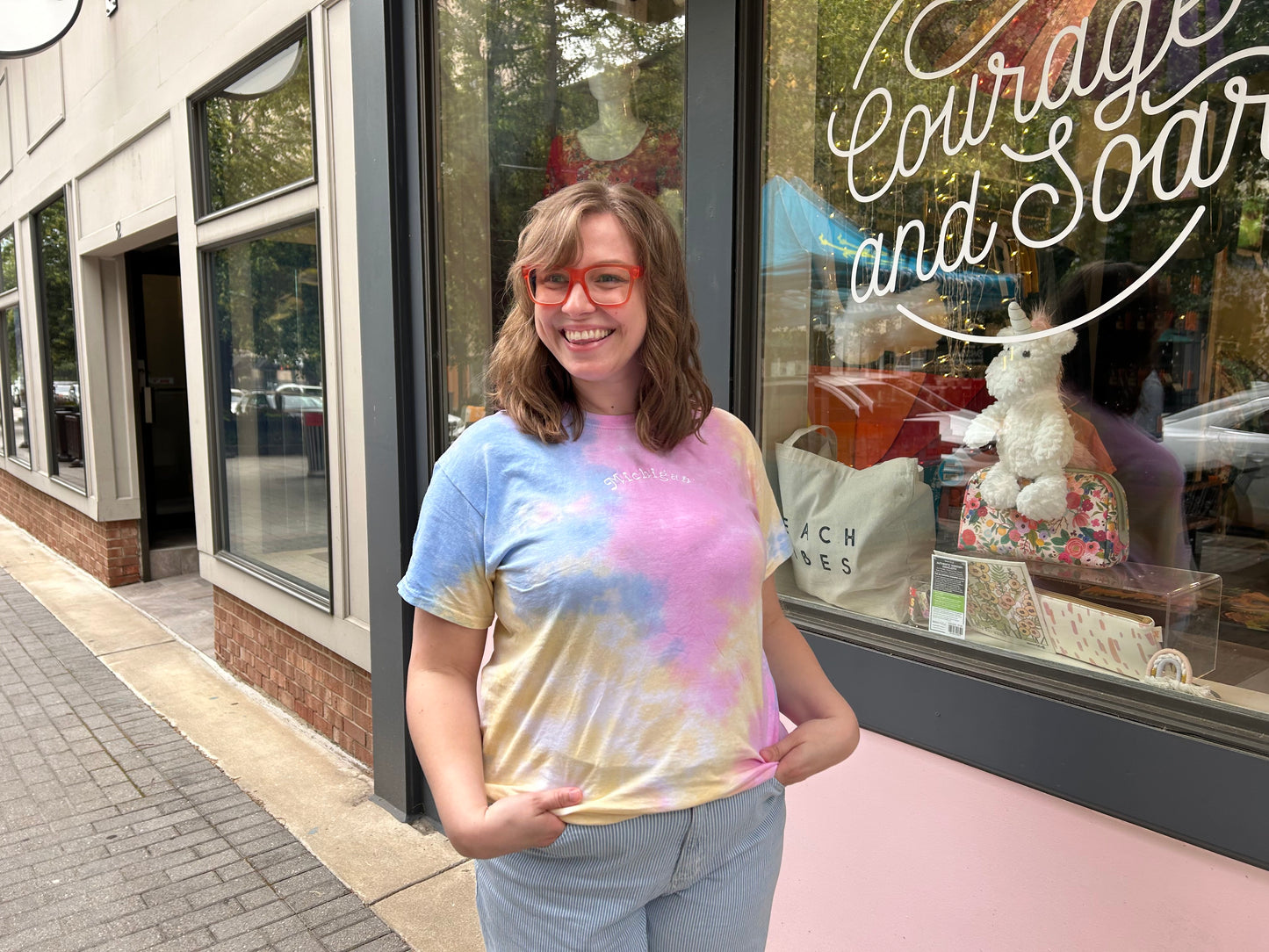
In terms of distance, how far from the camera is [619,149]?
3.28m

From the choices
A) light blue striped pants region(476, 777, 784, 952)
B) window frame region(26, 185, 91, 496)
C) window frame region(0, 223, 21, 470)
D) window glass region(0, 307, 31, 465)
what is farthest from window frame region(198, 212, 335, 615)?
window glass region(0, 307, 31, 465)

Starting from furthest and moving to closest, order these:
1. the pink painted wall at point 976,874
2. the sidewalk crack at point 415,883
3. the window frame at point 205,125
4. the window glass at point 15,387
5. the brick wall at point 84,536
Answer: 1. the window glass at point 15,387
2. the brick wall at point 84,536
3. the window frame at point 205,125
4. the sidewalk crack at point 415,883
5. the pink painted wall at point 976,874

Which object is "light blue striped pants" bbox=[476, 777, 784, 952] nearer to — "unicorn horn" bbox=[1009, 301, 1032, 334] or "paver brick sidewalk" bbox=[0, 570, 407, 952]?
"unicorn horn" bbox=[1009, 301, 1032, 334]

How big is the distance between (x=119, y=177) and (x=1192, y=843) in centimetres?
703

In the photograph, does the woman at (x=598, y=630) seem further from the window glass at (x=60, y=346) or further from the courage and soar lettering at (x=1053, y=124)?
the window glass at (x=60, y=346)

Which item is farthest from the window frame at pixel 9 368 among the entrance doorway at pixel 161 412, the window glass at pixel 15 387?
the entrance doorway at pixel 161 412

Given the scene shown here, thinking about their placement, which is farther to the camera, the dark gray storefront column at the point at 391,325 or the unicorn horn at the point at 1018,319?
the dark gray storefront column at the point at 391,325

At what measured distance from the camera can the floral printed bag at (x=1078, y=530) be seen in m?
→ 2.20

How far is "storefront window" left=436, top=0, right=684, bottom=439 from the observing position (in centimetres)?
339

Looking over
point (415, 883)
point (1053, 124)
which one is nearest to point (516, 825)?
point (1053, 124)

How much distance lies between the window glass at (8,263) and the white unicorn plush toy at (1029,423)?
994 cm

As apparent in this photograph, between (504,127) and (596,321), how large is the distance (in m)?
2.64

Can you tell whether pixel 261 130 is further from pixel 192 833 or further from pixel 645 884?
pixel 645 884

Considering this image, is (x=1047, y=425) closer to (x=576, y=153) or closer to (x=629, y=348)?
(x=629, y=348)
